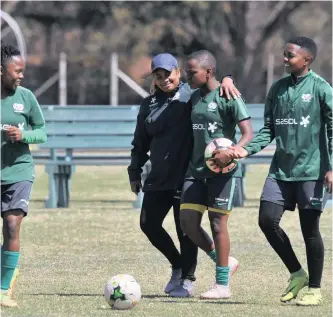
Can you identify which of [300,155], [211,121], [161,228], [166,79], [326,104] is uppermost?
[166,79]

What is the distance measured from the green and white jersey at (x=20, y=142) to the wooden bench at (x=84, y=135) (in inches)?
310

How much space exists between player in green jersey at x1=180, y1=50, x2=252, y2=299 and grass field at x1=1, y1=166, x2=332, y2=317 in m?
0.44

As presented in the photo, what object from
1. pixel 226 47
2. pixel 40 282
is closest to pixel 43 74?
pixel 226 47

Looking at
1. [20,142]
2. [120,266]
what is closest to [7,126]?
[20,142]

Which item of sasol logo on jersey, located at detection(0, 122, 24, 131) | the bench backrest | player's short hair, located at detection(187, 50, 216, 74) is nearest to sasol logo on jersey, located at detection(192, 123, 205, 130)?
player's short hair, located at detection(187, 50, 216, 74)

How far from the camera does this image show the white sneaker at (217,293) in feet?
27.1

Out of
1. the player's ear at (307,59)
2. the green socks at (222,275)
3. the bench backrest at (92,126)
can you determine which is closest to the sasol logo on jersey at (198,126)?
the player's ear at (307,59)

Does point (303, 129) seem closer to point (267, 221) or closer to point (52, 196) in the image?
point (267, 221)

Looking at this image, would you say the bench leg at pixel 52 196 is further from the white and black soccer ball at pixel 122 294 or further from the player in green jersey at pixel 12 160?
the white and black soccer ball at pixel 122 294

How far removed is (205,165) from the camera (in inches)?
325

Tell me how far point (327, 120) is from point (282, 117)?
1.10 ft

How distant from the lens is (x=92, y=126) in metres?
16.3

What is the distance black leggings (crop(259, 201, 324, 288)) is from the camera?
8.04 metres

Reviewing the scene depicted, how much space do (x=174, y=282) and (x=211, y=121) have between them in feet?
4.62
